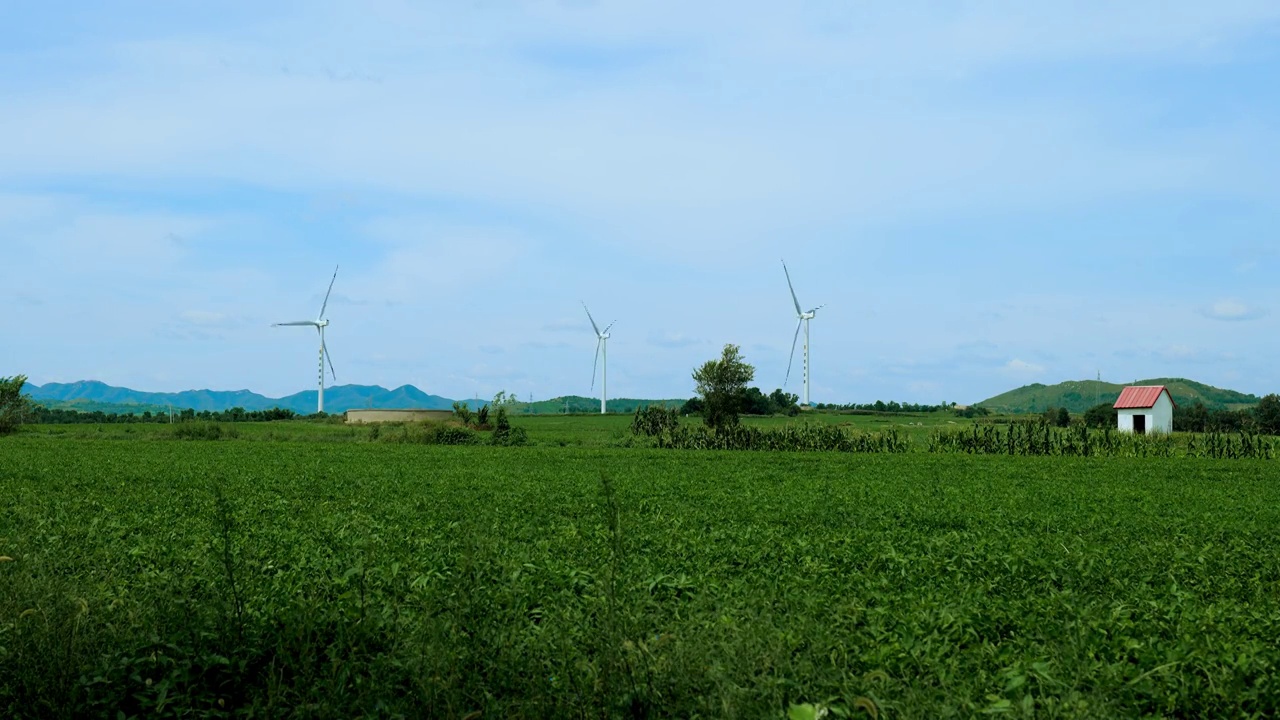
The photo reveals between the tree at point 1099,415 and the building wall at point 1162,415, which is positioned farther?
the tree at point 1099,415

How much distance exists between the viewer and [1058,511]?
15.5 metres

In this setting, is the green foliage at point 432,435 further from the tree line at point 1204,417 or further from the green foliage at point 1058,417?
the green foliage at point 1058,417

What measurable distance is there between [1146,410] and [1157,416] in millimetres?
626

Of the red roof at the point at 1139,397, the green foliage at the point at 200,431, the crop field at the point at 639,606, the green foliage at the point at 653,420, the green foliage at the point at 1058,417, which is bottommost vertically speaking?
the crop field at the point at 639,606

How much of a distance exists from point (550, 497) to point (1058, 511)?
325 inches

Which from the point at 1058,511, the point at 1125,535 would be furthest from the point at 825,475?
the point at 1125,535

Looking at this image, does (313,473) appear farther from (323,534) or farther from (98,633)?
(98,633)

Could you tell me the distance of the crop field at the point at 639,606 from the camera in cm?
533

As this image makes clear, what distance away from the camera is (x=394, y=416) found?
62438 millimetres

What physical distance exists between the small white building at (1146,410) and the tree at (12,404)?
196ft

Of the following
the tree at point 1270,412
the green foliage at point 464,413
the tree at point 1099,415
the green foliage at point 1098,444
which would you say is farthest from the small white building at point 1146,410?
the green foliage at point 464,413

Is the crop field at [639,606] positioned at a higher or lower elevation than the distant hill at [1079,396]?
lower

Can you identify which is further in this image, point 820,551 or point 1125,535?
point 1125,535

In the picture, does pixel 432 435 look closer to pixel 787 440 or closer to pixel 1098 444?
pixel 787 440
